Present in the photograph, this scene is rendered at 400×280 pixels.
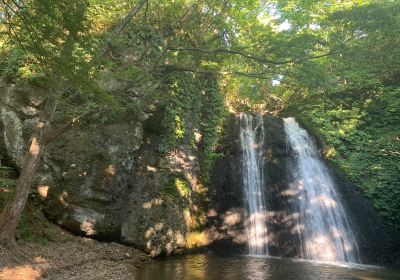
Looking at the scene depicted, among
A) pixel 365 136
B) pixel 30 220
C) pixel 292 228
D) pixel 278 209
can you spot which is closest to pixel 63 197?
pixel 30 220

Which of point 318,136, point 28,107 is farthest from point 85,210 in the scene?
point 318,136

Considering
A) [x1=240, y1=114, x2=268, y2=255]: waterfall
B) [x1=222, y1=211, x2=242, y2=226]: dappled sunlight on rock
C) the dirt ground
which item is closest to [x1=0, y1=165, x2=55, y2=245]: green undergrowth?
the dirt ground

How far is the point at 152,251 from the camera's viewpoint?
9.34 meters

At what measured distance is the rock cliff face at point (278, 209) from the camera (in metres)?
11.3

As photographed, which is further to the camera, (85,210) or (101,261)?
(85,210)

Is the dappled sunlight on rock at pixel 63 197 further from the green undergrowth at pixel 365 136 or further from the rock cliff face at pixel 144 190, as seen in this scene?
the green undergrowth at pixel 365 136

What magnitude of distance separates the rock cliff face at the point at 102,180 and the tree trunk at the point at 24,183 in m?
1.72

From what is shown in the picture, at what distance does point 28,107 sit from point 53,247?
4.19m

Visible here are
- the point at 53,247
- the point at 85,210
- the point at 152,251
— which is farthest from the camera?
the point at 152,251

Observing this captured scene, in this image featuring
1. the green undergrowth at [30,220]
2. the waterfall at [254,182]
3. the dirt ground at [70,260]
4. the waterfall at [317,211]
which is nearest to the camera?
the dirt ground at [70,260]

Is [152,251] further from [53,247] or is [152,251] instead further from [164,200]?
[53,247]

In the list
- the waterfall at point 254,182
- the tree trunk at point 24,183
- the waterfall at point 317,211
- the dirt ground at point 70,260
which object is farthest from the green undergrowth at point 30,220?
the waterfall at point 317,211

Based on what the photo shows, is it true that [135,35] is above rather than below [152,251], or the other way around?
above

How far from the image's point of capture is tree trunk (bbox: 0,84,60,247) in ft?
21.9
